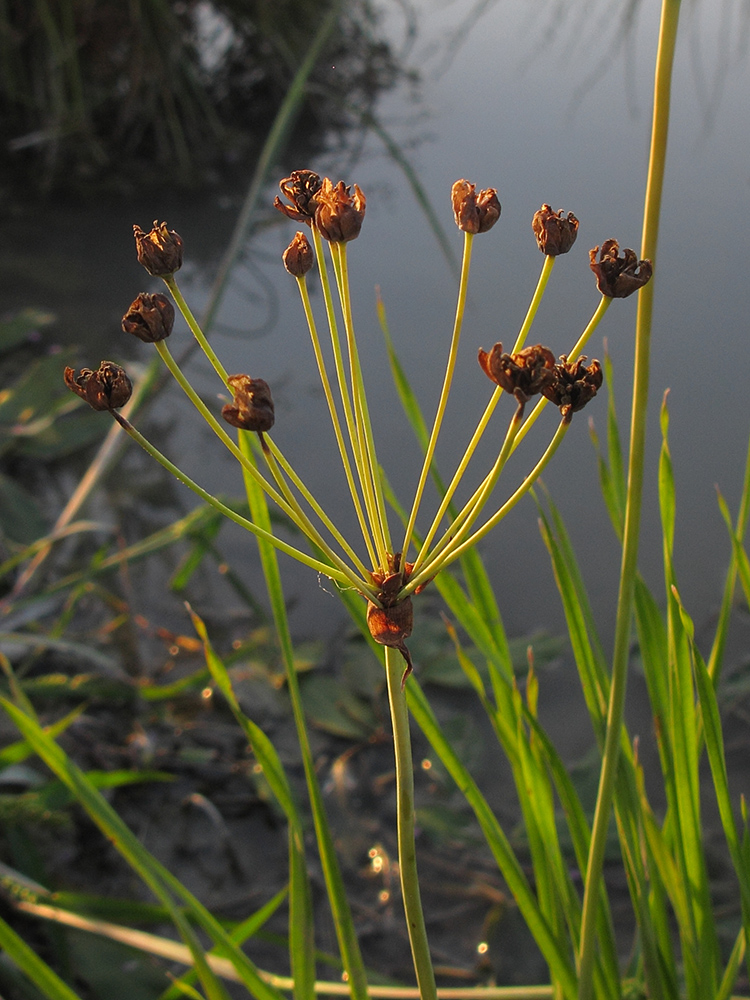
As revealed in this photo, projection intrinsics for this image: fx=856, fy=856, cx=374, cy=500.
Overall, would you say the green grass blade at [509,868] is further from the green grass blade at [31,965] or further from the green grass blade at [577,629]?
the green grass blade at [31,965]

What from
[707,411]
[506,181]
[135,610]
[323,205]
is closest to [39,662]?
[135,610]

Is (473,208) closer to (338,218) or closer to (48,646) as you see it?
(338,218)

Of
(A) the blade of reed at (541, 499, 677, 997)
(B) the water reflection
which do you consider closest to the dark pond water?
(B) the water reflection

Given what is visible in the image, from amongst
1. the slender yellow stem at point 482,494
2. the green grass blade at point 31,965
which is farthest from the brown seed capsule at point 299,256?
the green grass blade at point 31,965

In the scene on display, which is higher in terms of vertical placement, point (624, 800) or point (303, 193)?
point (303, 193)

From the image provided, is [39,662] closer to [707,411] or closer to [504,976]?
[504,976]

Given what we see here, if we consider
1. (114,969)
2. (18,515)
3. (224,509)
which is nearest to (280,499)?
(224,509)

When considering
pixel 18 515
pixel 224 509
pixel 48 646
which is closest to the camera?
pixel 224 509
